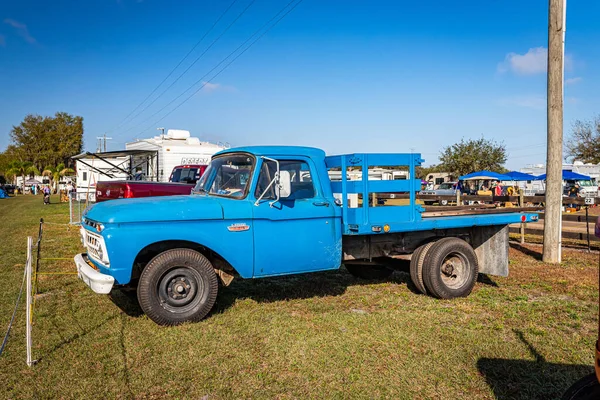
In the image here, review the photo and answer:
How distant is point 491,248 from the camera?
23.7 feet

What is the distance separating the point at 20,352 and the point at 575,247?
1114 centimetres

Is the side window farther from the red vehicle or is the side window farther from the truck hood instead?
the red vehicle

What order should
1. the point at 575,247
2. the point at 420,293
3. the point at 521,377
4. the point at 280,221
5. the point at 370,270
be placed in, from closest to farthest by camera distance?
the point at 521,377
the point at 280,221
the point at 420,293
the point at 370,270
the point at 575,247

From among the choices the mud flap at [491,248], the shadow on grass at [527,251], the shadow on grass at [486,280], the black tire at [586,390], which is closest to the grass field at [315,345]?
the shadow on grass at [486,280]

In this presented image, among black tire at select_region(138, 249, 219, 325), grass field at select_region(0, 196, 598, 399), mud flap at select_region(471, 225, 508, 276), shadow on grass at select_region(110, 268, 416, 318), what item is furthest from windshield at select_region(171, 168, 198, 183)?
black tire at select_region(138, 249, 219, 325)

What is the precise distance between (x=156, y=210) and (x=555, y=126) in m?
7.70

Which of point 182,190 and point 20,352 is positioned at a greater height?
point 182,190

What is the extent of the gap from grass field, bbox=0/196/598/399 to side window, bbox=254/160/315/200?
149 centimetres

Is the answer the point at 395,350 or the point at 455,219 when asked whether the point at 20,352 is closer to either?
the point at 395,350

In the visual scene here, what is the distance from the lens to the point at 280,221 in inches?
229

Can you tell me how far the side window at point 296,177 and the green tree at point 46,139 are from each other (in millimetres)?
69208

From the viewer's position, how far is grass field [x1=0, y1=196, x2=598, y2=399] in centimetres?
398

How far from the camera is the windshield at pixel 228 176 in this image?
5.94 m

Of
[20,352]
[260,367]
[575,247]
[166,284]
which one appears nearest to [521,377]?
[260,367]
